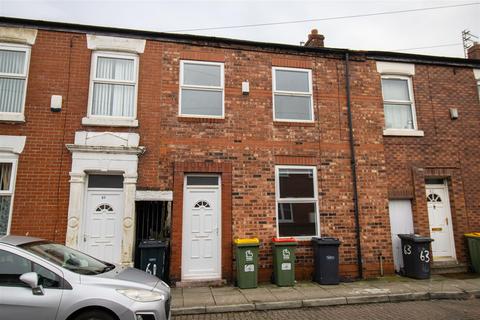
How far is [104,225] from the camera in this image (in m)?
7.75

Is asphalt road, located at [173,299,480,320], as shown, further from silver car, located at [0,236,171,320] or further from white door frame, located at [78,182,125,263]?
white door frame, located at [78,182,125,263]

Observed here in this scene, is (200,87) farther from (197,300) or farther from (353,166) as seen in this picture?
(197,300)

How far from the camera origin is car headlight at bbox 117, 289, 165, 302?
4.09 meters

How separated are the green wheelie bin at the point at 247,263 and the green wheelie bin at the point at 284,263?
0.52 metres

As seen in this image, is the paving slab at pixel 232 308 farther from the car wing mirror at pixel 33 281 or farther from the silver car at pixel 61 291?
the car wing mirror at pixel 33 281

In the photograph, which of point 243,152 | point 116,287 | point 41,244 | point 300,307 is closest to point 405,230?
point 300,307

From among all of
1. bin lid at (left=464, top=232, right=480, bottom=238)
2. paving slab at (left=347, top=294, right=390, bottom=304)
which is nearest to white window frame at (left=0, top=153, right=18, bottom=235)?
paving slab at (left=347, top=294, right=390, bottom=304)

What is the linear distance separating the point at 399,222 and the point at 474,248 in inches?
82.6

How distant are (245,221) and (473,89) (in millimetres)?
8411

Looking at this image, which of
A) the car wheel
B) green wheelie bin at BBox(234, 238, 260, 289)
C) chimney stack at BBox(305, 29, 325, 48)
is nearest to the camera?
the car wheel

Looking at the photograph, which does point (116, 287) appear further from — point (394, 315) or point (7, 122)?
point (7, 122)

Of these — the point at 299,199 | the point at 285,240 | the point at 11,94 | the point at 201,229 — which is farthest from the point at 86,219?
the point at 299,199

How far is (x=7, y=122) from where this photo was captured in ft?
25.0

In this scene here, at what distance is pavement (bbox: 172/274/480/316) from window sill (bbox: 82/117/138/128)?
414 cm
